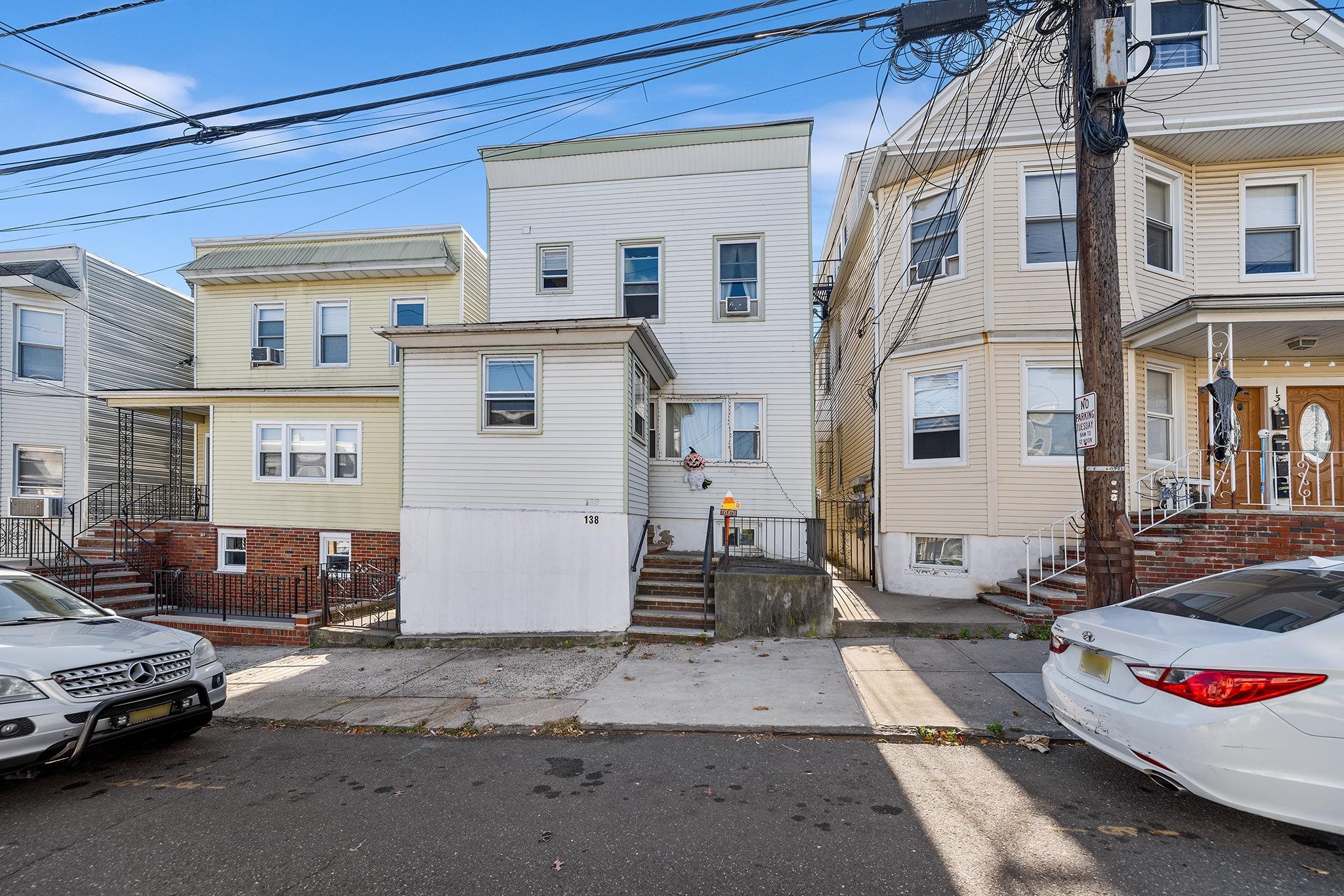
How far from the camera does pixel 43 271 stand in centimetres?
1545

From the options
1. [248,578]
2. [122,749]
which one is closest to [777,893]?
[122,749]

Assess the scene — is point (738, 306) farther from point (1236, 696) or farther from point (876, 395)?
point (1236, 696)

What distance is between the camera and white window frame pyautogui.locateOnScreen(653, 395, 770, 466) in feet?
42.0

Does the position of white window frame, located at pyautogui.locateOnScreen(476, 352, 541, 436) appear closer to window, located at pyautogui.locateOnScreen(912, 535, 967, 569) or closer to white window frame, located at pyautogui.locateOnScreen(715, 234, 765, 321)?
white window frame, located at pyautogui.locateOnScreen(715, 234, 765, 321)

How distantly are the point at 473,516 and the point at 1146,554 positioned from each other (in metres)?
9.31

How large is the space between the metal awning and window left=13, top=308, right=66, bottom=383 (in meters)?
3.07

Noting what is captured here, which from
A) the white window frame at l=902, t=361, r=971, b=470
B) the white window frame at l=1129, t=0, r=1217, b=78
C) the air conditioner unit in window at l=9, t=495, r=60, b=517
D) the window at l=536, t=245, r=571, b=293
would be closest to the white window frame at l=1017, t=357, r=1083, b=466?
the white window frame at l=902, t=361, r=971, b=470

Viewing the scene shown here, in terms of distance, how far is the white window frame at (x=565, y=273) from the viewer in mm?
13727

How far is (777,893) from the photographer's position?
342 centimetres

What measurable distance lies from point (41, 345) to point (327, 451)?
749 cm

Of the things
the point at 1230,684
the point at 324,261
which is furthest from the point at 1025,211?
the point at 324,261

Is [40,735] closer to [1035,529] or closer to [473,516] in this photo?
[473,516]

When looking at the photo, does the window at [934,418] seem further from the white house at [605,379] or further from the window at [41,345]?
the window at [41,345]

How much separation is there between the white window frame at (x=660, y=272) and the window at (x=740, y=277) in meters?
1.05
